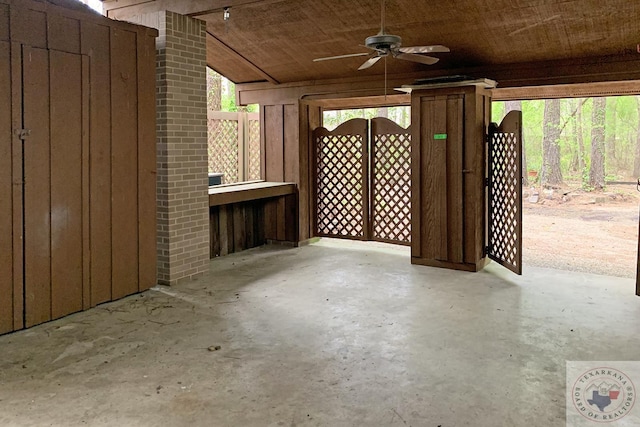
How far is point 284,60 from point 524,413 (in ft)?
16.7

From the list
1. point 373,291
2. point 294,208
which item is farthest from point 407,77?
point 373,291

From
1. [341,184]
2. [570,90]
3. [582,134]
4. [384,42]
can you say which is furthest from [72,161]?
[582,134]

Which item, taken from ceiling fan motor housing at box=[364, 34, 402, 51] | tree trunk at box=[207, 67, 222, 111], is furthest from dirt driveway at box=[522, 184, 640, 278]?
tree trunk at box=[207, 67, 222, 111]

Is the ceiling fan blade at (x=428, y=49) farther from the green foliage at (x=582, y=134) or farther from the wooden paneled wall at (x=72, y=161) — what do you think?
the green foliage at (x=582, y=134)

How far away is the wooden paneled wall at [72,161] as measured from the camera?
3848 mm

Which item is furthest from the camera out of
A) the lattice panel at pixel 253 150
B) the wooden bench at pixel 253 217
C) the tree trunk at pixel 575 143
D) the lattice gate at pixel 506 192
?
the tree trunk at pixel 575 143

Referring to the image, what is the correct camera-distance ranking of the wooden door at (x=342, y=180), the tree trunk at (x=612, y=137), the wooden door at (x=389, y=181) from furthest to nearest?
the tree trunk at (x=612, y=137), the wooden door at (x=342, y=180), the wooden door at (x=389, y=181)

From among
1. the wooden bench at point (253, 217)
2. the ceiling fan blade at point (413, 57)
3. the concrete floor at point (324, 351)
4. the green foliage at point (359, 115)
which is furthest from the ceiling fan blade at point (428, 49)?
the green foliage at point (359, 115)

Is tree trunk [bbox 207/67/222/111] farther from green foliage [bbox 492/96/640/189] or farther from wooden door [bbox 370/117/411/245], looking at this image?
wooden door [bbox 370/117/411/245]

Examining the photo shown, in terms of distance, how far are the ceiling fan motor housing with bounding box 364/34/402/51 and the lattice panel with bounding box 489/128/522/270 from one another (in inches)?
72.9

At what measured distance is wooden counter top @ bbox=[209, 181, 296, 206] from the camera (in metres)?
5.99

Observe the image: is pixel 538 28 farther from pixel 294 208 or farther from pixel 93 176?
pixel 93 176

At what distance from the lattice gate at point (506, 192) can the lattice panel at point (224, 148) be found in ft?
14.3

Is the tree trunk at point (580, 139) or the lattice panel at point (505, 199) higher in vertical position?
the tree trunk at point (580, 139)
